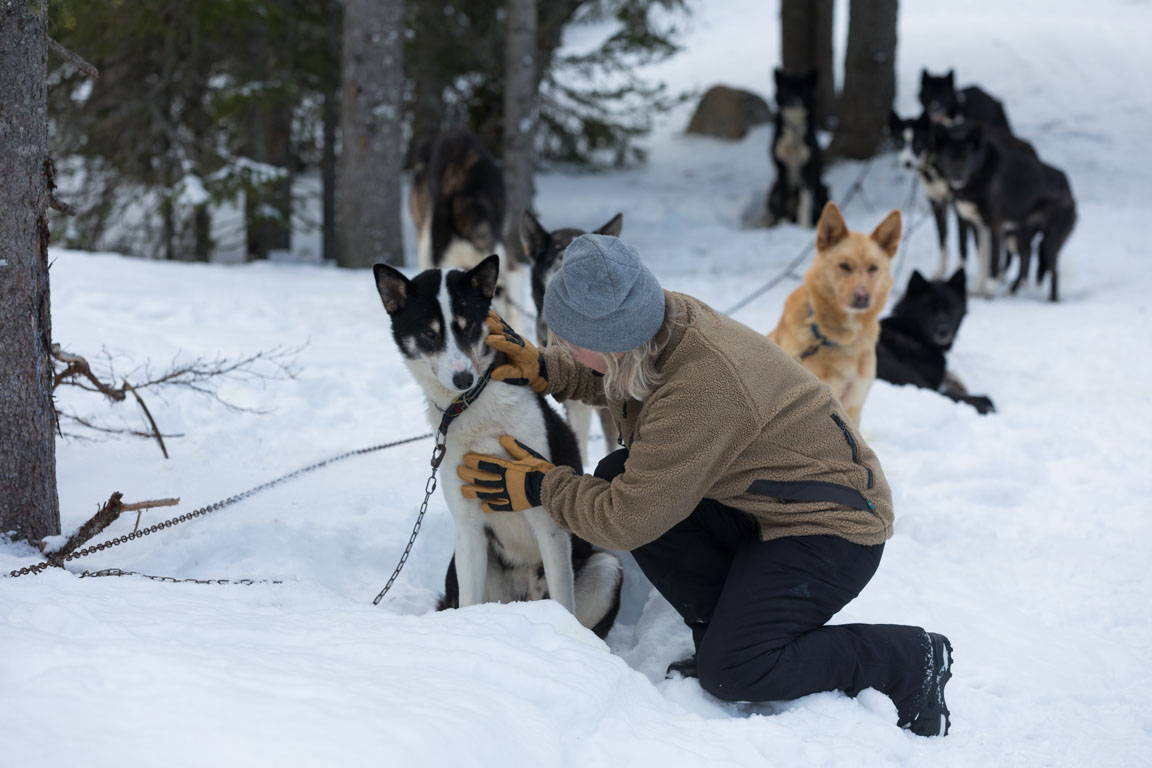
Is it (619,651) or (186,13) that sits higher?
(186,13)

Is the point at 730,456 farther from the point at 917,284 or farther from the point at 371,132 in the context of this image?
the point at 371,132

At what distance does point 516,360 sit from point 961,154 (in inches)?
289

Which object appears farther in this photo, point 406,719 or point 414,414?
point 414,414

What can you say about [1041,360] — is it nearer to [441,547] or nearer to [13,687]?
[441,547]

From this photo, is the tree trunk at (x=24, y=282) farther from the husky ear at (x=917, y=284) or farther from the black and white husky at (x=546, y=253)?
the husky ear at (x=917, y=284)

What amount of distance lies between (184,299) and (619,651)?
488 cm

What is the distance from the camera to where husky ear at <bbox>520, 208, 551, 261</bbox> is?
4.71 meters

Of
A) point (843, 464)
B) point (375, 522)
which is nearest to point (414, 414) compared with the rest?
→ point (375, 522)

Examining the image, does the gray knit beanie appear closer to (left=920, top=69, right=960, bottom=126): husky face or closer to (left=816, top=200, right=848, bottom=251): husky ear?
(left=816, top=200, right=848, bottom=251): husky ear

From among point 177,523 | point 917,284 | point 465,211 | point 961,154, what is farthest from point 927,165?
point 177,523

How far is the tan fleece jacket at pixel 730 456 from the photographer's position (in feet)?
8.36

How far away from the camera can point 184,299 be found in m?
6.90

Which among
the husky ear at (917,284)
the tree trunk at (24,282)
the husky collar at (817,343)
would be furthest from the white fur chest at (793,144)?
the tree trunk at (24,282)

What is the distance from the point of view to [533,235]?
186 inches
